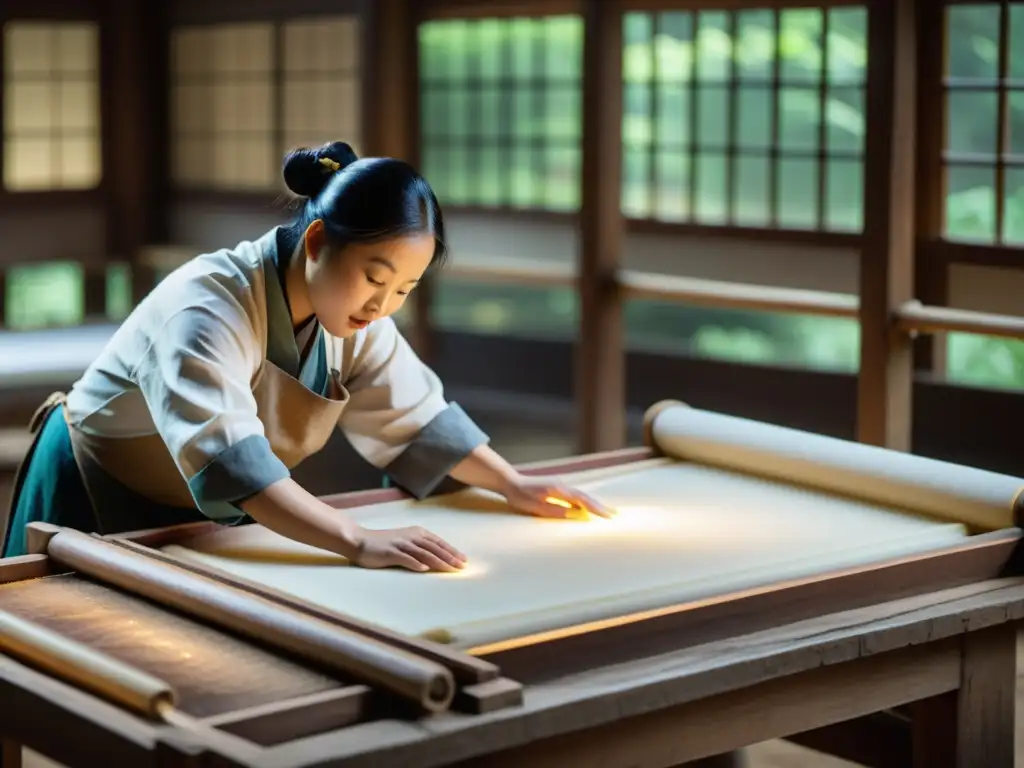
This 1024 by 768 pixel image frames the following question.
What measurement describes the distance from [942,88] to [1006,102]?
0.63ft

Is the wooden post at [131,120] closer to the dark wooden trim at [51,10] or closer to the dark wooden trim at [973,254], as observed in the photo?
the dark wooden trim at [51,10]

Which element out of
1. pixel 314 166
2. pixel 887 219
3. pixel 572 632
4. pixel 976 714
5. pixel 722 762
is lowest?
pixel 722 762

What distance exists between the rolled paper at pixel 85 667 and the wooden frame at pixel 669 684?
0.02 meters

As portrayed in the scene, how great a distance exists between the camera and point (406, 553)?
224 cm

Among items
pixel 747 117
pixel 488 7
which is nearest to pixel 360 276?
pixel 747 117

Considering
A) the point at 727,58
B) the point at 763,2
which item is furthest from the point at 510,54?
the point at 763,2

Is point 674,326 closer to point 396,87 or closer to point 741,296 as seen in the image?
point 396,87

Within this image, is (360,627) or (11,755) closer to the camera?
(360,627)

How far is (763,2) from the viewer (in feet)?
18.8

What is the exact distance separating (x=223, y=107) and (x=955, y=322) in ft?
16.6

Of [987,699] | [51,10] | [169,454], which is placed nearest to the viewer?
[987,699]

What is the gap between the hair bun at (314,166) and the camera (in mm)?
2416

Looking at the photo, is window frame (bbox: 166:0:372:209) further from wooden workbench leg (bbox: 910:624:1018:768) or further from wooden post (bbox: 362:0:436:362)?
wooden workbench leg (bbox: 910:624:1018:768)

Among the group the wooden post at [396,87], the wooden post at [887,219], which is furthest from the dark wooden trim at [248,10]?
the wooden post at [887,219]
